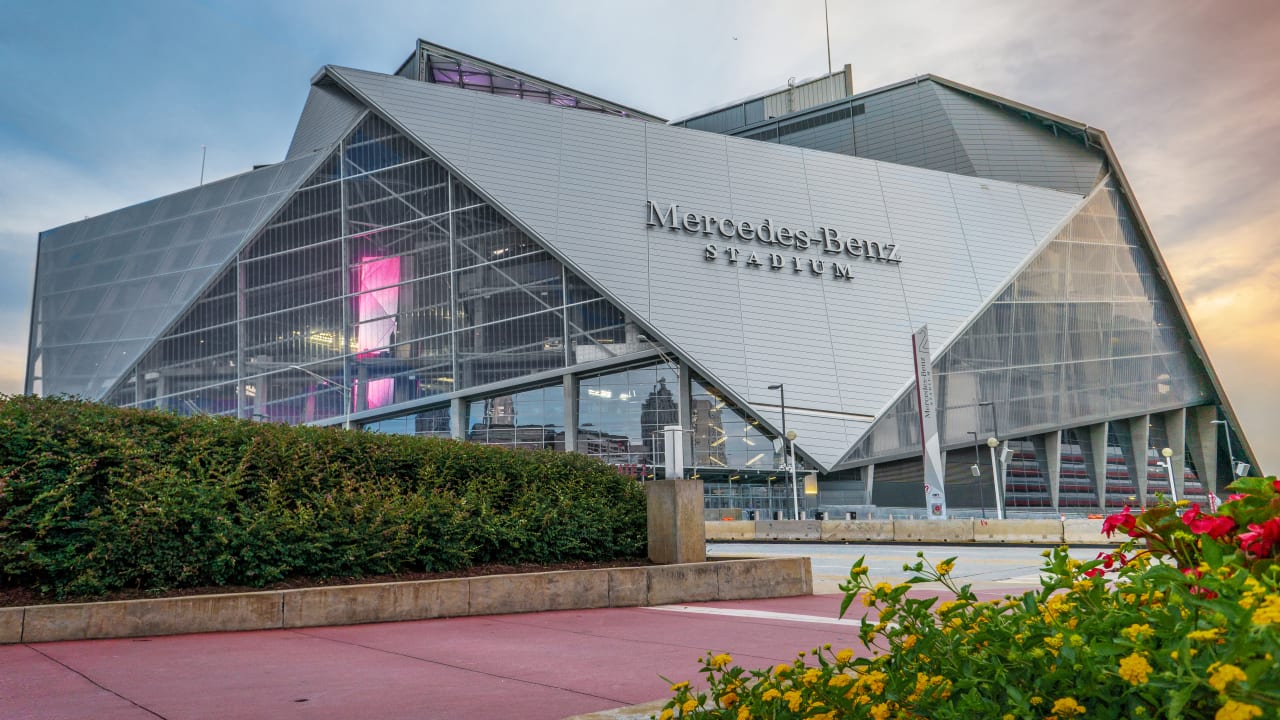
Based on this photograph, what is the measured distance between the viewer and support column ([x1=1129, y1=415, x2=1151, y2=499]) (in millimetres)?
61344

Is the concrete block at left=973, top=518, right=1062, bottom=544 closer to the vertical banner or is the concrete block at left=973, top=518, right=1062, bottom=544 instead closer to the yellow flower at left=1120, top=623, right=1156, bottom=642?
the vertical banner

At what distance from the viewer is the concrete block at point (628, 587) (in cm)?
1130

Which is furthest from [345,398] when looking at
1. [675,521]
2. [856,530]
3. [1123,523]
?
[1123,523]

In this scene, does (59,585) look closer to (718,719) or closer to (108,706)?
(108,706)

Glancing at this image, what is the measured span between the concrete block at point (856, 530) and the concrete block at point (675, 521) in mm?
22649

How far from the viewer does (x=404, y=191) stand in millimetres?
50969

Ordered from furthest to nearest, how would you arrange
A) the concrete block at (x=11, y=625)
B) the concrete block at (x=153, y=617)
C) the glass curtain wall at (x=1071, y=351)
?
the glass curtain wall at (x=1071, y=351) → the concrete block at (x=153, y=617) → the concrete block at (x=11, y=625)

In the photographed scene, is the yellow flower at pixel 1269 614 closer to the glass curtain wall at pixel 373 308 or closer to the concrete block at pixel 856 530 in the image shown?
the concrete block at pixel 856 530

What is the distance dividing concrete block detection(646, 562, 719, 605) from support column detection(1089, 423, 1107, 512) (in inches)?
2235

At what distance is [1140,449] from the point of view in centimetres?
6188

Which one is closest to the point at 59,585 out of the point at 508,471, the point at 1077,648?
the point at 508,471

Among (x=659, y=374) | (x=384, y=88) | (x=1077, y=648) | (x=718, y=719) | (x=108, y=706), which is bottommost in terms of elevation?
→ (x=108, y=706)

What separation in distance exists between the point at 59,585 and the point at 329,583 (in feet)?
8.52

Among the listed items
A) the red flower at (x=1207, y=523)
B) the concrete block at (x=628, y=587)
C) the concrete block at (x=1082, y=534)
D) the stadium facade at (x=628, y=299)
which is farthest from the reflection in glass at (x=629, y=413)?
the red flower at (x=1207, y=523)
